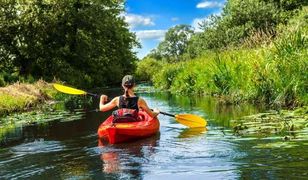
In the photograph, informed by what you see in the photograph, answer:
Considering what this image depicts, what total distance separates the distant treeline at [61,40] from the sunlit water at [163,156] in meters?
33.9

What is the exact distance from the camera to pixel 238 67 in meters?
18.0

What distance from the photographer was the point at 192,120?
1270 centimetres

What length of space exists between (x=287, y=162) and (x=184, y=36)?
14180 cm

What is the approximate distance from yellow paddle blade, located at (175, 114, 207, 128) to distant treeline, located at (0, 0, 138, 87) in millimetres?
32846

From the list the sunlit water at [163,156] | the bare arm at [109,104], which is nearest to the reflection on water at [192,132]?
the sunlit water at [163,156]

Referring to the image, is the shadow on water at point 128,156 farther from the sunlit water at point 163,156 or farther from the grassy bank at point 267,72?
the grassy bank at point 267,72

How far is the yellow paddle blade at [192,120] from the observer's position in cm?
1252

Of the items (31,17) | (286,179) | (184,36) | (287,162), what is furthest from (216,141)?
(184,36)

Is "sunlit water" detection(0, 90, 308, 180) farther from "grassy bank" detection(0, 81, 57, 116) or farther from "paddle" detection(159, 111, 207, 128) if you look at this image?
"grassy bank" detection(0, 81, 57, 116)

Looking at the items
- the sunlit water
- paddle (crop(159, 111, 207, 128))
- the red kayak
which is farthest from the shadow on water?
paddle (crop(159, 111, 207, 128))

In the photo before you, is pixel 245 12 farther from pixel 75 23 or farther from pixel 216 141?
pixel 216 141

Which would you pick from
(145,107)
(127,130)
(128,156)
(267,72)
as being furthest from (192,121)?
(128,156)

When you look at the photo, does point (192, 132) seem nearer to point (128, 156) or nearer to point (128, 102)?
point (128, 102)

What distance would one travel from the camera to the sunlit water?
728cm
